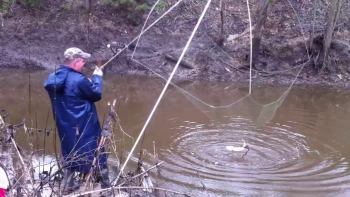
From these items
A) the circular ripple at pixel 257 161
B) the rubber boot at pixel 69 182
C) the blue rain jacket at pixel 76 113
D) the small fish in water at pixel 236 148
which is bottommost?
the circular ripple at pixel 257 161

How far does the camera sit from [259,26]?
565 inches

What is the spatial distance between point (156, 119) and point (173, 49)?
628cm

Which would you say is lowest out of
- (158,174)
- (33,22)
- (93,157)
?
(158,174)

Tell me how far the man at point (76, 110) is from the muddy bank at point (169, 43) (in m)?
9.27

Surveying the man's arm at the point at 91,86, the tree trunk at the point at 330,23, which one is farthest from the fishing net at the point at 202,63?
the man's arm at the point at 91,86

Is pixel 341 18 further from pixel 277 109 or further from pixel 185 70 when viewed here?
pixel 277 109

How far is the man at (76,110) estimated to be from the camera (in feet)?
15.7

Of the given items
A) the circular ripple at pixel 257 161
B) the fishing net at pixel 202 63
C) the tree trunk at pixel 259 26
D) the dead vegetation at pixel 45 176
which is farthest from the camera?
the tree trunk at pixel 259 26

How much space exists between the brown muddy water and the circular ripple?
0.04ft

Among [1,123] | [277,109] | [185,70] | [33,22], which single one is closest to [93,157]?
[1,123]

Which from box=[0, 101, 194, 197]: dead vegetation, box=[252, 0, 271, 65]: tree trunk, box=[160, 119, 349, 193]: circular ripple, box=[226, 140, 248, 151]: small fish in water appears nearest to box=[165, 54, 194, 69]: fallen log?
box=[252, 0, 271, 65]: tree trunk

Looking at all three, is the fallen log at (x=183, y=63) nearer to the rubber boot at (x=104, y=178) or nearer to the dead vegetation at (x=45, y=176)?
the dead vegetation at (x=45, y=176)

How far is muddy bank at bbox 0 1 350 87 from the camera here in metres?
14.6

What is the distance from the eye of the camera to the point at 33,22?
631 inches
